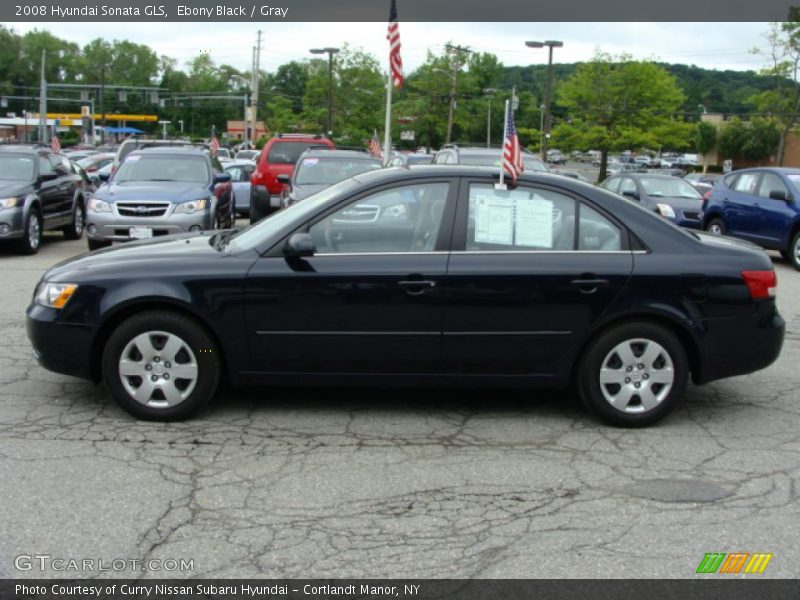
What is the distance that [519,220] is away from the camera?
564cm

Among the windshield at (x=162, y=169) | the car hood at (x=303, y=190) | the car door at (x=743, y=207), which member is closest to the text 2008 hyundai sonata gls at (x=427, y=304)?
the windshield at (x=162, y=169)

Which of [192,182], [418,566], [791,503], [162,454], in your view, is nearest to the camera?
[418,566]

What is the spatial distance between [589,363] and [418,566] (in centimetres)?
225

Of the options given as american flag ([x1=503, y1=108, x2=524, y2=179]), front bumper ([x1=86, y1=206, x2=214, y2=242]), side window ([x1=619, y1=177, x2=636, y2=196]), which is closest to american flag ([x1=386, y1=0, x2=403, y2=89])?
front bumper ([x1=86, y1=206, x2=214, y2=242])

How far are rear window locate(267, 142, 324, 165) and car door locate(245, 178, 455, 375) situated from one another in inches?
562

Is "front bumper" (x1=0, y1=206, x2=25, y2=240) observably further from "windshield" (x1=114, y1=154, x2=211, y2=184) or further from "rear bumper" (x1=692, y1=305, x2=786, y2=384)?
"rear bumper" (x1=692, y1=305, x2=786, y2=384)

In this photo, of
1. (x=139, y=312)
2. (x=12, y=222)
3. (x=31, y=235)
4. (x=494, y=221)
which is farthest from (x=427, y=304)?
(x=31, y=235)

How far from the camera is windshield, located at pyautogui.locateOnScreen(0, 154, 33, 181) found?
1401 cm

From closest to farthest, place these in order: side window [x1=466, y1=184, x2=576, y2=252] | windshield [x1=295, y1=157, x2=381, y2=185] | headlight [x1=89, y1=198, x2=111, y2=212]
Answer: side window [x1=466, y1=184, x2=576, y2=252]
headlight [x1=89, y1=198, x2=111, y2=212]
windshield [x1=295, y1=157, x2=381, y2=185]

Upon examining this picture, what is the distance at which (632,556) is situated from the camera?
386cm

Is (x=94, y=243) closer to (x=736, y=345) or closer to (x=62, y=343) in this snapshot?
(x=62, y=343)

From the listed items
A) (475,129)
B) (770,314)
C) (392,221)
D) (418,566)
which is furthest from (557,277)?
(475,129)

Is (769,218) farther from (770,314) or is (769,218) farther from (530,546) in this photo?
(530,546)

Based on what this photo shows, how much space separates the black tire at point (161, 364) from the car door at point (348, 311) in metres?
0.30
